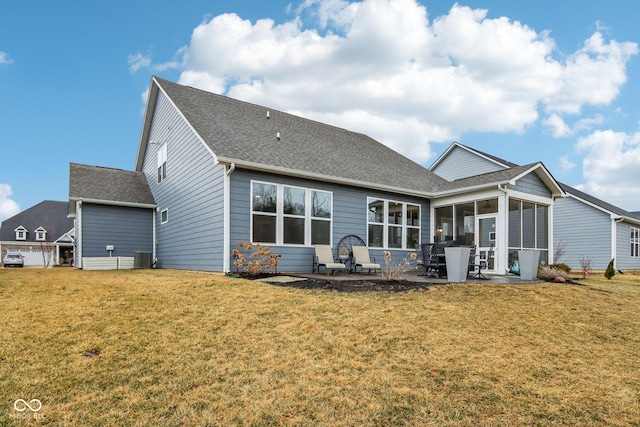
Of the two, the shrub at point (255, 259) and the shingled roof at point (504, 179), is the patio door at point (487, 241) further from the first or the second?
the shrub at point (255, 259)

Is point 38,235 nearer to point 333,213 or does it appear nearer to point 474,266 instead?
point 333,213

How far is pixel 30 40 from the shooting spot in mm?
15789

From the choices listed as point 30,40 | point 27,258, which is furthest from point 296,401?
point 27,258

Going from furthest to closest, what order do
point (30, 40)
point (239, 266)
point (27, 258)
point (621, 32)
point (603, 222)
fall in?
point (27, 258)
point (603, 222)
point (30, 40)
point (621, 32)
point (239, 266)

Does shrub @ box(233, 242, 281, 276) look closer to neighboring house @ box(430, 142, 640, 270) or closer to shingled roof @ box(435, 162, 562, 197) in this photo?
shingled roof @ box(435, 162, 562, 197)

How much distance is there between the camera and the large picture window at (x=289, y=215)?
10602mm

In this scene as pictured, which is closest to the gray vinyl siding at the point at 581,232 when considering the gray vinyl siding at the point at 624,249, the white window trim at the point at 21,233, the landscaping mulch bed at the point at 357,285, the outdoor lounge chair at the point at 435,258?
the gray vinyl siding at the point at 624,249

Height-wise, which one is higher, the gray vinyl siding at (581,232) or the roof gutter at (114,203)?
the roof gutter at (114,203)

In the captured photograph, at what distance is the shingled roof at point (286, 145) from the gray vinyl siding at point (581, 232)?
9.87m

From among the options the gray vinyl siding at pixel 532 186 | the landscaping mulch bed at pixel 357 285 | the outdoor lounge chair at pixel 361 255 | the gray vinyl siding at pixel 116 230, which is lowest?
the landscaping mulch bed at pixel 357 285

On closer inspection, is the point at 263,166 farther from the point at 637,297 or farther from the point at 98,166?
the point at 98,166

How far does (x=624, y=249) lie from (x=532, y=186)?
12.5 m

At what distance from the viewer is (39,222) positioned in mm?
39156

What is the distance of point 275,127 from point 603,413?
40.7ft
